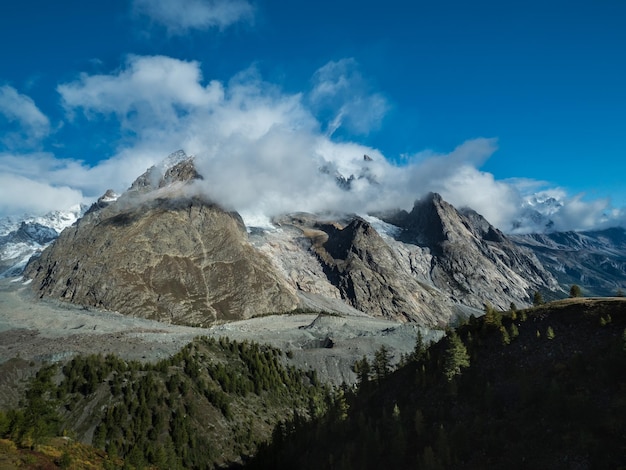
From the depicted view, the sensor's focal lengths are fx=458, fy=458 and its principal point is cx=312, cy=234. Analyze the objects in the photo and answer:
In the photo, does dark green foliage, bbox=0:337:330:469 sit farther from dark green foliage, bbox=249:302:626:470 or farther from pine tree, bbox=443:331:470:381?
pine tree, bbox=443:331:470:381

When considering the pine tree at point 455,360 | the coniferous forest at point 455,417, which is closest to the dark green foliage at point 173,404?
the coniferous forest at point 455,417

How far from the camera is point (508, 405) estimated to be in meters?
59.6

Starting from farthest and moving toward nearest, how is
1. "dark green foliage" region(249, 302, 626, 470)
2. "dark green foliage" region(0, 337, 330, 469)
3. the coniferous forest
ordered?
"dark green foliage" region(0, 337, 330, 469) < the coniferous forest < "dark green foliage" region(249, 302, 626, 470)

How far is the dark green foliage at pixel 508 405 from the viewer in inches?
2021

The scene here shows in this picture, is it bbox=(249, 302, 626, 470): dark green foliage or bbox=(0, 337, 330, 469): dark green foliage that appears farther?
bbox=(0, 337, 330, 469): dark green foliage

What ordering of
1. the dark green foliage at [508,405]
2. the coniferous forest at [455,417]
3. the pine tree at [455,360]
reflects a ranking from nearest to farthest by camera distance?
the dark green foliage at [508,405] → the coniferous forest at [455,417] → the pine tree at [455,360]

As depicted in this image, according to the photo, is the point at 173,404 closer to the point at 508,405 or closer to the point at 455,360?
the point at 455,360

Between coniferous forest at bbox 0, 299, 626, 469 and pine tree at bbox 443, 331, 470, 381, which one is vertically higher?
pine tree at bbox 443, 331, 470, 381

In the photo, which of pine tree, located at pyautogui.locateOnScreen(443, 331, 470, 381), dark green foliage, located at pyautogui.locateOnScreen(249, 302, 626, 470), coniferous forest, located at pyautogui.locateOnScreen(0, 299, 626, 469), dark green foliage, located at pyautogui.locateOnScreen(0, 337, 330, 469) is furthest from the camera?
dark green foliage, located at pyautogui.locateOnScreen(0, 337, 330, 469)

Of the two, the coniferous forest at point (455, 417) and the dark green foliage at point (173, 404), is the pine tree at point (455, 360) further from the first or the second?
the dark green foliage at point (173, 404)

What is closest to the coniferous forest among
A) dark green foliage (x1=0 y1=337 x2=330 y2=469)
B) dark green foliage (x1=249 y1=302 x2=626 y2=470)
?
dark green foliage (x1=249 y1=302 x2=626 y2=470)

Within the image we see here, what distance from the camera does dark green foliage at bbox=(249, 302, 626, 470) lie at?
51344mm

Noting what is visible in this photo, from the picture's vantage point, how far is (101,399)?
135 metres

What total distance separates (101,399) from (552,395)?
124 metres
